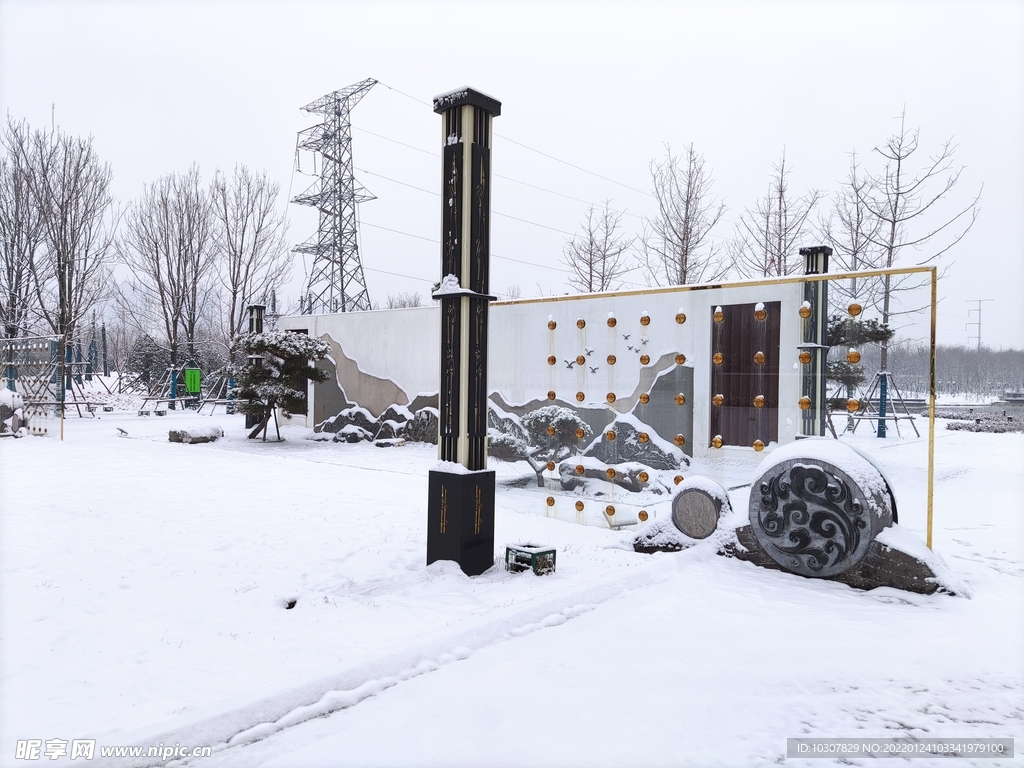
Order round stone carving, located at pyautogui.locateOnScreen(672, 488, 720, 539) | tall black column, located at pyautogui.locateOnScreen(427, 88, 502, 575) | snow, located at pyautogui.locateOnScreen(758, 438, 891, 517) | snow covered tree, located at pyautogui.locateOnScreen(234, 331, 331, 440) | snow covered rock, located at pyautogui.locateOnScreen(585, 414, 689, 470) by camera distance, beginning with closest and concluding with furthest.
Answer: snow, located at pyautogui.locateOnScreen(758, 438, 891, 517) < tall black column, located at pyautogui.locateOnScreen(427, 88, 502, 575) < round stone carving, located at pyautogui.locateOnScreen(672, 488, 720, 539) < snow covered rock, located at pyautogui.locateOnScreen(585, 414, 689, 470) < snow covered tree, located at pyautogui.locateOnScreen(234, 331, 331, 440)

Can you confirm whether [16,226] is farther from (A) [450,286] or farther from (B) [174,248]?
(A) [450,286]

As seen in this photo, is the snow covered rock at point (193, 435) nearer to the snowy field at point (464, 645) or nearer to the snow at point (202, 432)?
the snow at point (202, 432)

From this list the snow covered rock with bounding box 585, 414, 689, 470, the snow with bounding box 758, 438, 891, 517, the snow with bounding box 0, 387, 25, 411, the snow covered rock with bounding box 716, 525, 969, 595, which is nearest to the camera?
the snow covered rock with bounding box 716, 525, 969, 595

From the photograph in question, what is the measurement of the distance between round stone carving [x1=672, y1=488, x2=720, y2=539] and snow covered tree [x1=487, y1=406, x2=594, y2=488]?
131cm

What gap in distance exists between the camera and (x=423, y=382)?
41.6 feet

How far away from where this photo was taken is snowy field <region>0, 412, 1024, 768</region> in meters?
2.39

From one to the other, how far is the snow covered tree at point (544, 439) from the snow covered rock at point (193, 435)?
25.9 feet

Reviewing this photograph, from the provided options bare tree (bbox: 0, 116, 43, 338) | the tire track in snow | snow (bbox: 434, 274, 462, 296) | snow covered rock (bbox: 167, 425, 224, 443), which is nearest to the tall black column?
snow (bbox: 434, 274, 462, 296)

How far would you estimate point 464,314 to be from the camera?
4598 millimetres

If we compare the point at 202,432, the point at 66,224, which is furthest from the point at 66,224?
the point at 202,432

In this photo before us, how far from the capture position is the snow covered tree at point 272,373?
12.5 metres

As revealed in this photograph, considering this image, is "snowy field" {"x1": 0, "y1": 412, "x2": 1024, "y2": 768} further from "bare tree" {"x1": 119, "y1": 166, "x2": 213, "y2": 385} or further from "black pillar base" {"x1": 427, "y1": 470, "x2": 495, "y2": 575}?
"bare tree" {"x1": 119, "y1": 166, "x2": 213, "y2": 385}

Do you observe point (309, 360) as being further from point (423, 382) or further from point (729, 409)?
point (729, 409)

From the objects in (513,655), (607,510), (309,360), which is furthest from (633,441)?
(309,360)
